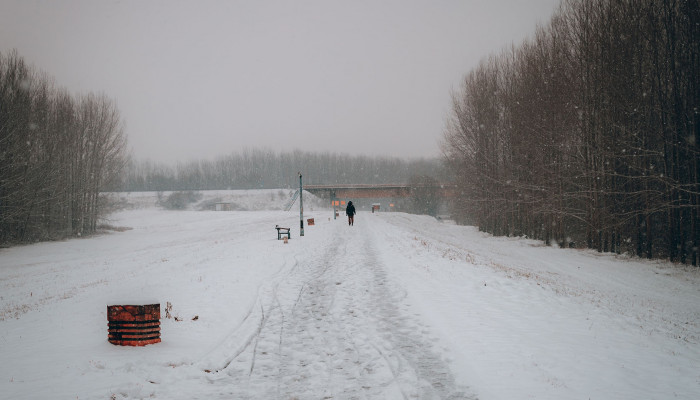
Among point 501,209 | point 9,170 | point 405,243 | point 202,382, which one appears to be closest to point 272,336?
point 202,382

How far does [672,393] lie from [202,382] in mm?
6022

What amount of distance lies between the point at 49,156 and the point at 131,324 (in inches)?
1246


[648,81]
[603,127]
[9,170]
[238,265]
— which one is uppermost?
[648,81]

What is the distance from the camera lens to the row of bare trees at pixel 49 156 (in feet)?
81.9

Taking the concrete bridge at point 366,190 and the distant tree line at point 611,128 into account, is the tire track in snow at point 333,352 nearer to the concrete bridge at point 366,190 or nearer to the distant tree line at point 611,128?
the distant tree line at point 611,128

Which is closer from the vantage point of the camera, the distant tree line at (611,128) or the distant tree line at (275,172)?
the distant tree line at (611,128)

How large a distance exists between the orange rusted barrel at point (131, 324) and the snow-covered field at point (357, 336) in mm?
188

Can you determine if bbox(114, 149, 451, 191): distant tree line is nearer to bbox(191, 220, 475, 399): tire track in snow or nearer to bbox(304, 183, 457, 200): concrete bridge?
bbox(304, 183, 457, 200): concrete bridge

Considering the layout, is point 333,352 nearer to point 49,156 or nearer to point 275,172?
point 49,156

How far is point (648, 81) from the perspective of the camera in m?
17.5

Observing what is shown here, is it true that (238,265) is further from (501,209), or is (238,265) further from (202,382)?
(501,209)

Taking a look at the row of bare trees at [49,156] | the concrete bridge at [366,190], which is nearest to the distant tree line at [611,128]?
the row of bare trees at [49,156]

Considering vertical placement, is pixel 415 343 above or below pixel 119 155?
below

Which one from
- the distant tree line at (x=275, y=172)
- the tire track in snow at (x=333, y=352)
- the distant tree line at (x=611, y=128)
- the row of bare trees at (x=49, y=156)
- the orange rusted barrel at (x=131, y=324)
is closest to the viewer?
the tire track in snow at (x=333, y=352)
